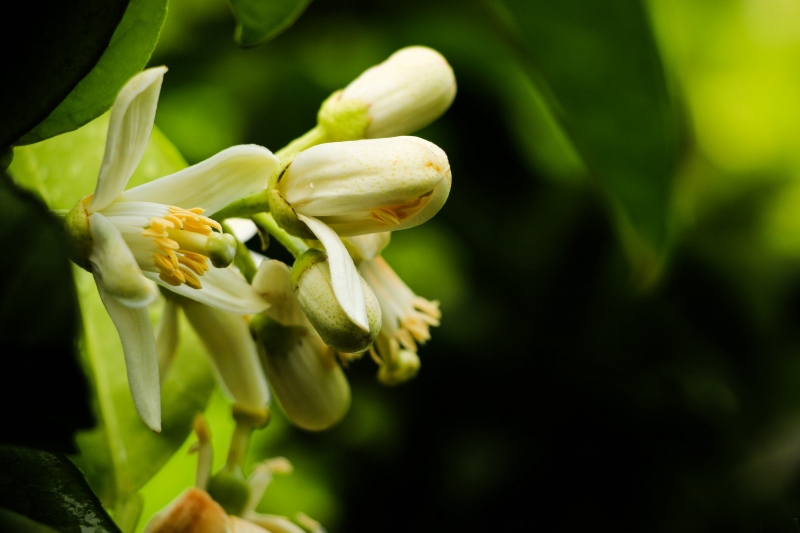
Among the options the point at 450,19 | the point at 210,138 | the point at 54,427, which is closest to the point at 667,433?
the point at 450,19

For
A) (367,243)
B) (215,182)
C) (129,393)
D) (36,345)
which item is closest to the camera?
(36,345)

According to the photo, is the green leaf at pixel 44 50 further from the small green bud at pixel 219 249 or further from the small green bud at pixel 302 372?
the small green bud at pixel 302 372

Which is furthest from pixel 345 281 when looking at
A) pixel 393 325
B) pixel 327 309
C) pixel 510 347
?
pixel 510 347

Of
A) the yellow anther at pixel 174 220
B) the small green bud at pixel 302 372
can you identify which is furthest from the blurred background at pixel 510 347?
the yellow anther at pixel 174 220

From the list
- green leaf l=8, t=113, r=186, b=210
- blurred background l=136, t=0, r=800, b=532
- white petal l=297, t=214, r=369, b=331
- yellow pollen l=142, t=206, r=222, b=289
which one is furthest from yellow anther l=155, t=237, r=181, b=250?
blurred background l=136, t=0, r=800, b=532

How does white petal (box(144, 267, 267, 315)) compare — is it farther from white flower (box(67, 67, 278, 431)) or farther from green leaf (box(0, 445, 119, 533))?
green leaf (box(0, 445, 119, 533))

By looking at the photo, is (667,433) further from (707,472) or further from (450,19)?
(450,19)

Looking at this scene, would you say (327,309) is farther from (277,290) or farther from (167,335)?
(167,335)
